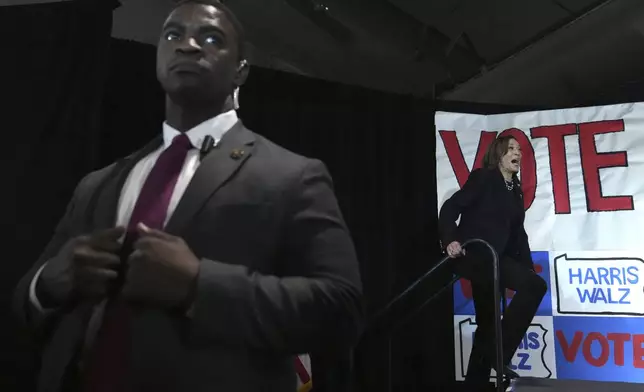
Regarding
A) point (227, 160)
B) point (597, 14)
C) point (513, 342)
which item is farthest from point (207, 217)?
point (597, 14)

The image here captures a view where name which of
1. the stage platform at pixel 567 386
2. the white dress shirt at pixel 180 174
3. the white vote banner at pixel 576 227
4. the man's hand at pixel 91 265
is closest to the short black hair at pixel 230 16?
the white dress shirt at pixel 180 174

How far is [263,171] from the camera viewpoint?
2.62 feet

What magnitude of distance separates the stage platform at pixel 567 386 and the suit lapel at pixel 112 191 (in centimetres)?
163

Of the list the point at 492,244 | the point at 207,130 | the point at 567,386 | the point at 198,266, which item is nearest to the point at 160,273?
the point at 198,266

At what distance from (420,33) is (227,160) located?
2713mm

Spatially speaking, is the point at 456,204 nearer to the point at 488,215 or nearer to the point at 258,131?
the point at 488,215

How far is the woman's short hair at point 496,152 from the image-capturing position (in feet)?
9.68

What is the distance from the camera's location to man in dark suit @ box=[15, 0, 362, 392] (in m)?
0.68

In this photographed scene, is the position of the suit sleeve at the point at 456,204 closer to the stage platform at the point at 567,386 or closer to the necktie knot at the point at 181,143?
the stage platform at the point at 567,386

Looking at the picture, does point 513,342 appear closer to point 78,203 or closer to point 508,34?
point 508,34

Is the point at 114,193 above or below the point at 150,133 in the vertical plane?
below

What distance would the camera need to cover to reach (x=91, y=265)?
0.70m

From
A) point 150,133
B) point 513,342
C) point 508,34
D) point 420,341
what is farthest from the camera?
point 508,34

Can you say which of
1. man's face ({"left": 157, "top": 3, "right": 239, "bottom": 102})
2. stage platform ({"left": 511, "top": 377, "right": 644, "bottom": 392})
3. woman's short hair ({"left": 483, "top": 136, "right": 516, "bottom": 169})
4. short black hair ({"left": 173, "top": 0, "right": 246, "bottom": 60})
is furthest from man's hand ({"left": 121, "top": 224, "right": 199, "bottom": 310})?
woman's short hair ({"left": 483, "top": 136, "right": 516, "bottom": 169})
